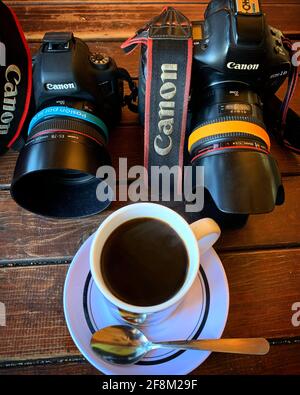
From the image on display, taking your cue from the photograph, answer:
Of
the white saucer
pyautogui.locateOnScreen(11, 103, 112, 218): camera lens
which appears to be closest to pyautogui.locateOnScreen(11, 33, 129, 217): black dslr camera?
pyautogui.locateOnScreen(11, 103, 112, 218): camera lens

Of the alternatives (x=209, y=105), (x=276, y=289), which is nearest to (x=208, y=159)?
(x=209, y=105)

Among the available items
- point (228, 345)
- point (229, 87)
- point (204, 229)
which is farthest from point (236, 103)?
point (228, 345)

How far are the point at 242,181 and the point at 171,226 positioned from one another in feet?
0.30

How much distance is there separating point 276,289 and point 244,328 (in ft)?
0.21

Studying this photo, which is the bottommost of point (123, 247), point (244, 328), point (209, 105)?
point (244, 328)

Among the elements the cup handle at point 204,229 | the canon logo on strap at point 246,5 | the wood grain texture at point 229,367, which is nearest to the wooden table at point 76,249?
the wood grain texture at point 229,367

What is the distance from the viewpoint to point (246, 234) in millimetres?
501

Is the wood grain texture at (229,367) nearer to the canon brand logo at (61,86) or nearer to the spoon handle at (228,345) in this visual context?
the spoon handle at (228,345)

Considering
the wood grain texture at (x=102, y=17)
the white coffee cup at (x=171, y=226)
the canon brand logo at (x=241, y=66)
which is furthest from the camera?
the wood grain texture at (x=102, y=17)

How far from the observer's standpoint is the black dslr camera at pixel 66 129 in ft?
1.48

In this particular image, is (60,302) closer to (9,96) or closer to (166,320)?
(166,320)

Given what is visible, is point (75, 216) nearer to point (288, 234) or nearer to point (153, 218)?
point (153, 218)

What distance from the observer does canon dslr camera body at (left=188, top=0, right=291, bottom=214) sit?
42 centimetres

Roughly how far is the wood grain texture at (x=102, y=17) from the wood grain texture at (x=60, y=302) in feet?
1.41
